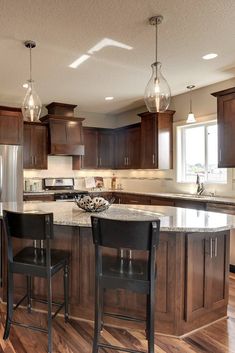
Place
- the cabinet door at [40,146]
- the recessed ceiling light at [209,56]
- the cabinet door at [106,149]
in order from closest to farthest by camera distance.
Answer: the recessed ceiling light at [209,56] → the cabinet door at [40,146] → the cabinet door at [106,149]

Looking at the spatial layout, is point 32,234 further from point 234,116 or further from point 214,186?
Result: point 214,186

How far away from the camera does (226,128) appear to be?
3.96m

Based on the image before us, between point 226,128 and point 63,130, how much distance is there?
3.30m

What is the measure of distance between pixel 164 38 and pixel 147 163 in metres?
2.85

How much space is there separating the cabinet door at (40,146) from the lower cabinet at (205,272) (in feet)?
13.9

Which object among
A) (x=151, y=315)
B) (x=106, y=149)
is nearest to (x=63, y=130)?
(x=106, y=149)

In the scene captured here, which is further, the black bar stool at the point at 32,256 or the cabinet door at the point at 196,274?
the cabinet door at the point at 196,274

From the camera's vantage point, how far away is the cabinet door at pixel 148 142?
5.49m

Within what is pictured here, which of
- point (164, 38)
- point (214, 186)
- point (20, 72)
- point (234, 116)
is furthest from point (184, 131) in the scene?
point (20, 72)

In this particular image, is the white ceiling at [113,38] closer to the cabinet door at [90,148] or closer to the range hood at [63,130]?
the range hood at [63,130]

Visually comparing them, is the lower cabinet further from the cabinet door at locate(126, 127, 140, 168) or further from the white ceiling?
the cabinet door at locate(126, 127, 140, 168)

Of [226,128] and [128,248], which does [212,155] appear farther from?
[128,248]

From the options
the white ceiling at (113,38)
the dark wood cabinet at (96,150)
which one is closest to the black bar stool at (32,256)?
the white ceiling at (113,38)

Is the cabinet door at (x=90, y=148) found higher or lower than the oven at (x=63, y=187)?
higher
